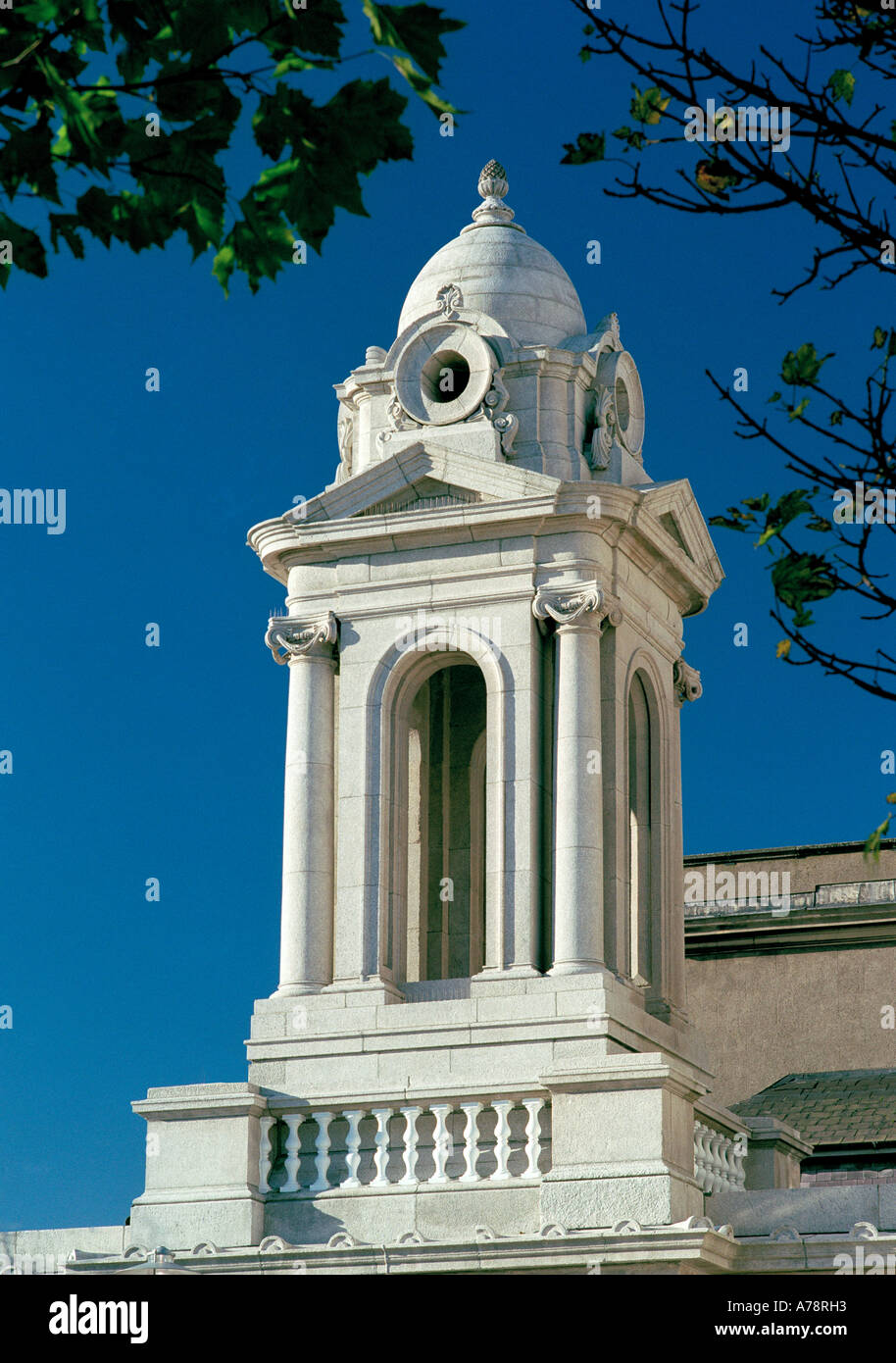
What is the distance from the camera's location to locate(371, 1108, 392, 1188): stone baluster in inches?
1015

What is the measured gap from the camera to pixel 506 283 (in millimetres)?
31125

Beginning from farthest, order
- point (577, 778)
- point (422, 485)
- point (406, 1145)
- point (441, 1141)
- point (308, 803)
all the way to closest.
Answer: point (422, 485) → point (308, 803) → point (577, 778) → point (406, 1145) → point (441, 1141)

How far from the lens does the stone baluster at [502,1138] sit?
25234mm

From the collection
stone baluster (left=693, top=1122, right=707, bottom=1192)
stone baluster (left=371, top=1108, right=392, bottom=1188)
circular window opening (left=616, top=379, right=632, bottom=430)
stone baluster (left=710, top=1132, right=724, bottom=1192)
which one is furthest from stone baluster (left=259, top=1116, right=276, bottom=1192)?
circular window opening (left=616, top=379, right=632, bottom=430)

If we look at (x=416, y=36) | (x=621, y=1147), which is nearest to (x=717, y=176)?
(x=416, y=36)

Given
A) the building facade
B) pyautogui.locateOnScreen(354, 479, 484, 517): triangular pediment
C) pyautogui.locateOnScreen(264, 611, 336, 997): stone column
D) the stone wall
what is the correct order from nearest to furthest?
1. the building facade
2. pyautogui.locateOnScreen(264, 611, 336, 997): stone column
3. pyautogui.locateOnScreen(354, 479, 484, 517): triangular pediment
4. the stone wall

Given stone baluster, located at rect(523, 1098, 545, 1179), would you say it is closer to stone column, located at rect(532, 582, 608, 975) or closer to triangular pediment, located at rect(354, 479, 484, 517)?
stone column, located at rect(532, 582, 608, 975)

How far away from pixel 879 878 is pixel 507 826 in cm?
2090

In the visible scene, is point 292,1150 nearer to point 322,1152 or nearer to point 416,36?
point 322,1152

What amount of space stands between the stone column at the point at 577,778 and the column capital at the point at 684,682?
3.18 metres

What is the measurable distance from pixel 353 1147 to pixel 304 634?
21.8 ft

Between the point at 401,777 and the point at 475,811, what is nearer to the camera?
the point at 401,777

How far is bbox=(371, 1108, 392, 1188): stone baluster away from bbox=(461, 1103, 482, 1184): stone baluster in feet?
2.78
